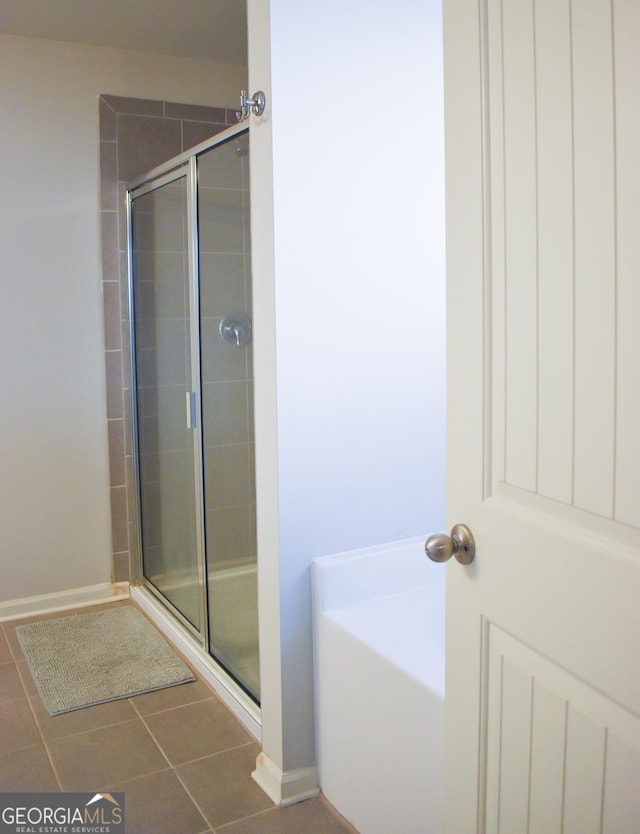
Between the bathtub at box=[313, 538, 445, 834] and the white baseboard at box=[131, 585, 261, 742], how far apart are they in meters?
0.43

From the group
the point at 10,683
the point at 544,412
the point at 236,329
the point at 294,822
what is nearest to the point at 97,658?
the point at 10,683

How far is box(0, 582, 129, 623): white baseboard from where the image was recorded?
342 centimetres

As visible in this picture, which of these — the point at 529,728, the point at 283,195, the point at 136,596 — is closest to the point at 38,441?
the point at 136,596

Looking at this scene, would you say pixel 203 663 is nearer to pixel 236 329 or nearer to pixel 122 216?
pixel 236 329

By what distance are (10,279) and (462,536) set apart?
2.68 metres

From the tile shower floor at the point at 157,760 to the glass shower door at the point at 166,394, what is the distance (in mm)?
484

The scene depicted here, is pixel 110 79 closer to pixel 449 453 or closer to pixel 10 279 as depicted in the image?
pixel 10 279

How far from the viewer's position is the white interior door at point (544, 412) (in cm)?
94

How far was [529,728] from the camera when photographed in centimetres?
113

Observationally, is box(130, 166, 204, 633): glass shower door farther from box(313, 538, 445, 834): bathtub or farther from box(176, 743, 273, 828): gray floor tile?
box(313, 538, 445, 834): bathtub

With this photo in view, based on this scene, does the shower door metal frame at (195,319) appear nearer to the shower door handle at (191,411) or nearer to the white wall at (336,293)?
the shower door handle at (191,411)

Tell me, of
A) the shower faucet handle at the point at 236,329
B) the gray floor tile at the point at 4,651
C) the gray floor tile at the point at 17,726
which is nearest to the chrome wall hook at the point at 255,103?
the shower faucet handle at the point at 236,329

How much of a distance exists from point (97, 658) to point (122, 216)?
1856 mm

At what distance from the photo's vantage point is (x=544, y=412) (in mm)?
1081
